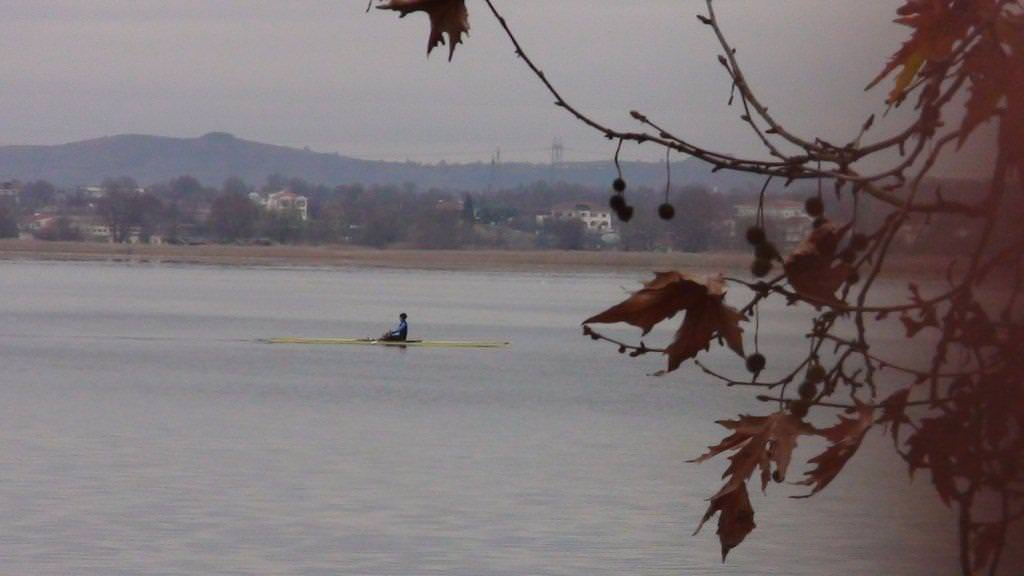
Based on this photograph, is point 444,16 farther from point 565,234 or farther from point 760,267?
point 565,234

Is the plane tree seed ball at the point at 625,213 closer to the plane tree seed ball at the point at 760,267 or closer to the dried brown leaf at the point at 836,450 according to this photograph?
the plane tree seed ball at the point at 760,267

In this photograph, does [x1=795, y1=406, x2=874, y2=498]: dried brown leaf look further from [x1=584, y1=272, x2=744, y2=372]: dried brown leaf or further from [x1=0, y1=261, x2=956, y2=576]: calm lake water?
[x1=584, y1=272, x2=744, y2=372]: dried brown leaf

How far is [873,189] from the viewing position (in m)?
2.48

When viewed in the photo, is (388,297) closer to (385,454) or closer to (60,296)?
(60,296)

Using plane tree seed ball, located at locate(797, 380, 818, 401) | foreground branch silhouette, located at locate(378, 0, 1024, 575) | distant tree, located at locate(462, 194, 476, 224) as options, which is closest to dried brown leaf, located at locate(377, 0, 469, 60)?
foreground branch silhouette, located at locate(378, 0, 1024, 575)

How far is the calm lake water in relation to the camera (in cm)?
3038

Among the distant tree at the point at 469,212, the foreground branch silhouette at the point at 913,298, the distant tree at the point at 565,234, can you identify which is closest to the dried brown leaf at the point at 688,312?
the foreground branch silhouette at the point at 913,298

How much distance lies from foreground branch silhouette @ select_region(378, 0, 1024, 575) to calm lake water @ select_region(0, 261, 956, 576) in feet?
0.22

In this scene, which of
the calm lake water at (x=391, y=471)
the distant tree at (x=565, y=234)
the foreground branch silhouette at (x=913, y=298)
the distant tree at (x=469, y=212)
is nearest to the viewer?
the foreground branch silhouette at (x=913, y=298)

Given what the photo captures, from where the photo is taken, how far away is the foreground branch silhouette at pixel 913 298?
2307mm

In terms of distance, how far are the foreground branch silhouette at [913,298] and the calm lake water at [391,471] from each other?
0.07 m

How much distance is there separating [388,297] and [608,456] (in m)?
116

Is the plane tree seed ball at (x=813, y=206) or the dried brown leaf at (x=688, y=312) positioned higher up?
the plane tree seed ball at (x=813, y=206)

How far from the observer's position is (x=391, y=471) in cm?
4456
